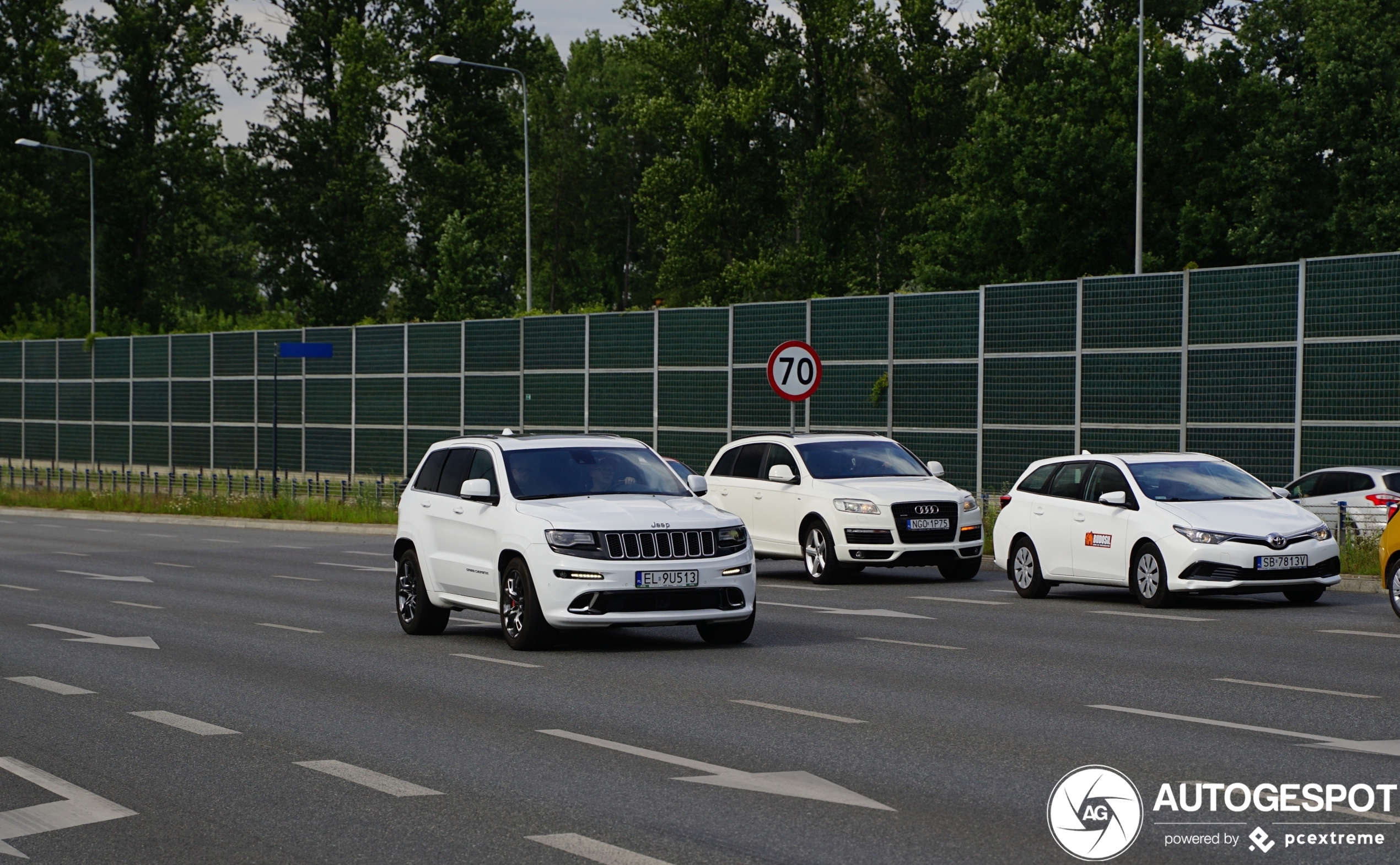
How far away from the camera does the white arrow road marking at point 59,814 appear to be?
8156mm

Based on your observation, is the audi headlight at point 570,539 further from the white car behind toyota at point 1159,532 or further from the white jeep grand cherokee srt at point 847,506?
the white jeep grand cherokee srt at point 847,506

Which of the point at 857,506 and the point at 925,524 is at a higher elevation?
the point at 857,506

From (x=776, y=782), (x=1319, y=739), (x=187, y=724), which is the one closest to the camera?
(x=776, y=782)

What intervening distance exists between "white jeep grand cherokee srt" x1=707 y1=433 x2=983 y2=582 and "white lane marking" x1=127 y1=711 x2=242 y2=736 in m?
12.0

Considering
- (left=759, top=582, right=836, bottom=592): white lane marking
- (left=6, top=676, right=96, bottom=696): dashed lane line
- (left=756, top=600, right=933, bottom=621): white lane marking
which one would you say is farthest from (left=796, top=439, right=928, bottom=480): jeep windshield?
(left=6, top=676, right=96, bottom=696): dashed lane line

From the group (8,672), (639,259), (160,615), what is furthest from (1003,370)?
(639,259)

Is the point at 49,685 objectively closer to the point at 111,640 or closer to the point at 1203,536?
the point at 111,640

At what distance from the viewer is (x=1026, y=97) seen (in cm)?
6109

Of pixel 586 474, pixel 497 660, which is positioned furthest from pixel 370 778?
pixel 586 474

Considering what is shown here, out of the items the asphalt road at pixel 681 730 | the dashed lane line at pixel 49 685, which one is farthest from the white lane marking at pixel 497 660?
the dashed lane line at pixel 49 685

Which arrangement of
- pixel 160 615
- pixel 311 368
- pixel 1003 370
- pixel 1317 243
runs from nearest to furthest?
pixel 160 615, pixel 1003 370, pixel 311 368, pixel 1317 243

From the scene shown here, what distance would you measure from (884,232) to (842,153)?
3516 millimetres

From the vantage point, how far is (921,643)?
51.8 feet

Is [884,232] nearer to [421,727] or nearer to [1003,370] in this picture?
[1003,370]
